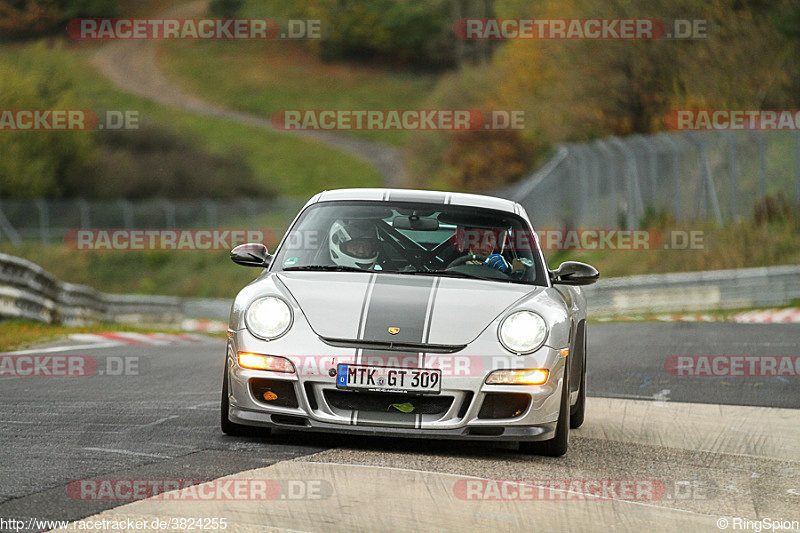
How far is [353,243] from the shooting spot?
820 centimetres

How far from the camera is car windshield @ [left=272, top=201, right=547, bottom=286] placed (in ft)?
26.4

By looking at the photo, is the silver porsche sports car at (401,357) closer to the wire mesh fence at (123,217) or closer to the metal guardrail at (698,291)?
the metal guardrail at (698,291)

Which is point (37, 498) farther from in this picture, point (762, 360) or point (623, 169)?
point (623, 169)

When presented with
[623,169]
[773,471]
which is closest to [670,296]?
[623,169]

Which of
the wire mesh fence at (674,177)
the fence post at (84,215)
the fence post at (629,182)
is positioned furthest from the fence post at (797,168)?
the fence post at (84,215)

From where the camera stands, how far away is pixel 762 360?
13.3 meters

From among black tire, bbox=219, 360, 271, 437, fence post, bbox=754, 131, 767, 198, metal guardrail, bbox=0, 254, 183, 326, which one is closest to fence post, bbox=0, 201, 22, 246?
metal guardrail, bbox=0, 254, 183, 326

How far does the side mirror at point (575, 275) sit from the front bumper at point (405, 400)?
1199mm

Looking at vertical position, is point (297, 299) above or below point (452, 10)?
below

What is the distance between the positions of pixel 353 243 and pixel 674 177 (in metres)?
20.7

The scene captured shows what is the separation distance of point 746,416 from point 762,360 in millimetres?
3982

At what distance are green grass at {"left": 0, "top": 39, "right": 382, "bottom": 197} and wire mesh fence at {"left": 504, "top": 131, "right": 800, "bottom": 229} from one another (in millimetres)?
42560

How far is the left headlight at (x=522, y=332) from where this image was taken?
7.10m

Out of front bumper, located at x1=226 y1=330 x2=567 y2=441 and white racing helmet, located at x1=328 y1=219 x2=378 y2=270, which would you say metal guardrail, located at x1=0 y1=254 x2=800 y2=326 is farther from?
front bumper, located at x1=226 y1=330 x2=567 y2=441
